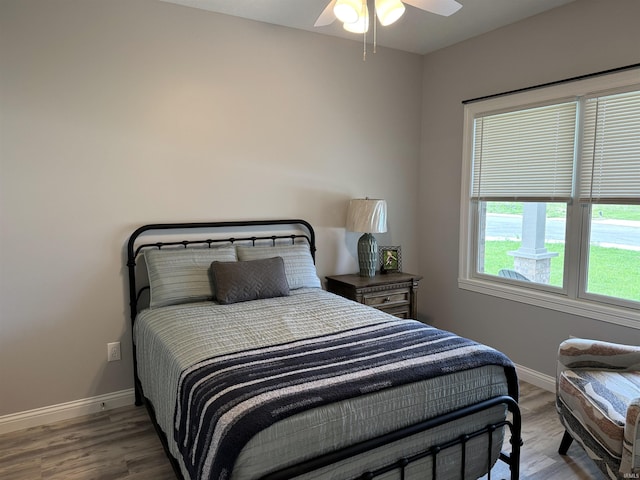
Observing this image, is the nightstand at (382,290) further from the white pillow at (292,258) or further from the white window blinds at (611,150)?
the white window blinds at (611,150)

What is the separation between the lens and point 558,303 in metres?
3.03

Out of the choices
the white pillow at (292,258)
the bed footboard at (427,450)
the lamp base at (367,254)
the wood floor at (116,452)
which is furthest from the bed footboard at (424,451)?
the lamp base at (367,254)

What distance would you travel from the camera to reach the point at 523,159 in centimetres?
323

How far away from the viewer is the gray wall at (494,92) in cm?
272

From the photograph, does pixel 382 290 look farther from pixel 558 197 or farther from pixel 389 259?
pixel 558 197

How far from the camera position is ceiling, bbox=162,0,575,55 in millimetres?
2855

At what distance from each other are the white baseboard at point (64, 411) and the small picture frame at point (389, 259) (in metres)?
2.11

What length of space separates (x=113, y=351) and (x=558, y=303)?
2970 millimetres

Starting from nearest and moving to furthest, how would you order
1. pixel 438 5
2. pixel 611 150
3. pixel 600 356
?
pixel 438 5 < pixel 600 356 < pixel 611 150

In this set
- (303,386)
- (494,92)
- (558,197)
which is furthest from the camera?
(494,92)

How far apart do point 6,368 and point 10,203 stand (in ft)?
3.16

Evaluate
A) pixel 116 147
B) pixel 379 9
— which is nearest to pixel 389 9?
pixel 379 9

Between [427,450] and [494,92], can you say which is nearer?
[427,450]

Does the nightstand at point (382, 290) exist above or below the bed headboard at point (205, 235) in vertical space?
below
